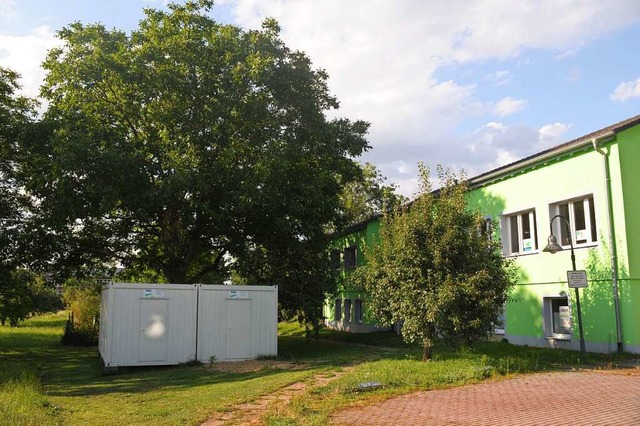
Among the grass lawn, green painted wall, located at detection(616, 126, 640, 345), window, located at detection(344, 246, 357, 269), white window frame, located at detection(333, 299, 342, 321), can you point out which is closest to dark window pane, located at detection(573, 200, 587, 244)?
green painted wall, located at detection(616, 126, 640, 345)

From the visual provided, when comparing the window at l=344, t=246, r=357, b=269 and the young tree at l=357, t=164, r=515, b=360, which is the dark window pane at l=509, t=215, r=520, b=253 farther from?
the window at l=344, t=246, r=357, b=269

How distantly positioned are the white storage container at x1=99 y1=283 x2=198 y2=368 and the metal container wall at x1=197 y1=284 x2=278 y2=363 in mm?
402

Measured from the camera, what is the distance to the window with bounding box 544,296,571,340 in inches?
720

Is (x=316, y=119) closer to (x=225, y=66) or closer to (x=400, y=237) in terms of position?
(x=225, y=66)

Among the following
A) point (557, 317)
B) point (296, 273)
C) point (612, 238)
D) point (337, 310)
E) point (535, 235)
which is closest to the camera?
point (612, 238)

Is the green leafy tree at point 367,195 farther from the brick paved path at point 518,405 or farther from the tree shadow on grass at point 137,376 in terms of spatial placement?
the brick paved path at point 518,405

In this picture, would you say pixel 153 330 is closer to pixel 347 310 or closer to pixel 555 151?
pixel 555 151

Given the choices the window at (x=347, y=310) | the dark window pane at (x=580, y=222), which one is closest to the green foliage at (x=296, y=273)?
the dark window pane at (x=580, y=222)

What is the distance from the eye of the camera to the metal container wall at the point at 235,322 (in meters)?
17.9

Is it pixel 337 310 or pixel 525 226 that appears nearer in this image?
pixel 525 226

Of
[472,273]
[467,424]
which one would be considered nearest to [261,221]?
[472,273]

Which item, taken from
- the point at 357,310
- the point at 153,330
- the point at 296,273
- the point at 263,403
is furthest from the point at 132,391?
the point at 357,310

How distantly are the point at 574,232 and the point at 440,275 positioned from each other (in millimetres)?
6913

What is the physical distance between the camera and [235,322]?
1823cm
